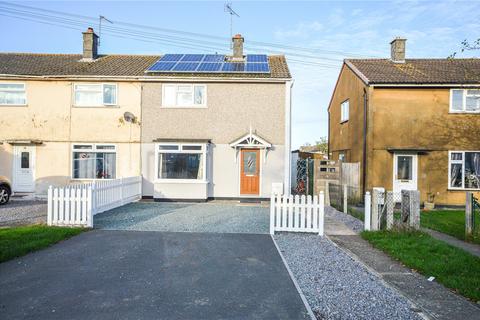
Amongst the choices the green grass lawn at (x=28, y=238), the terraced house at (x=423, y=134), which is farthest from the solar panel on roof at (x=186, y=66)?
the green grass lawn at (x=28, y=238)

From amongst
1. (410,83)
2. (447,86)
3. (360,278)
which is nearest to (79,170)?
(360,278)

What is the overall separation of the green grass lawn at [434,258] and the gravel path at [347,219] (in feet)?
3.70

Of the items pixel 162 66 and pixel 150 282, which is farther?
pixel 162 66

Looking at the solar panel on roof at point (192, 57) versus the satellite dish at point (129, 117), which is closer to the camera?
the satellite dish at point (129, 117)

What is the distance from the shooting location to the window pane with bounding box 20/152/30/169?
49.5ft

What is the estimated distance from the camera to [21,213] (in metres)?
10.9

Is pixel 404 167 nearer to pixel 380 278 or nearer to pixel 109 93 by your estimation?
pixel 380 278

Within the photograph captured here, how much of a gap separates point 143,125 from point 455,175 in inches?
607

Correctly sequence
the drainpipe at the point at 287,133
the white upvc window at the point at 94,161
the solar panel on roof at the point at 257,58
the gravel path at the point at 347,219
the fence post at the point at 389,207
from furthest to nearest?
the solar panel on roof at the point at 257,58 < the white upvc window at the point at 94,161 < the drainpipe at the point at 287,133 < the gravel path at the point at 347,219 < the fence post at the point at 389,207

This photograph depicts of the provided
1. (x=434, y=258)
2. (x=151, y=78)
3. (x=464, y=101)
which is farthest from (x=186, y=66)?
(x=464, y=101)

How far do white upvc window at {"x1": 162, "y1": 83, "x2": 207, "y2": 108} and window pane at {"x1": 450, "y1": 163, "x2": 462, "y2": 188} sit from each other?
1258 cm

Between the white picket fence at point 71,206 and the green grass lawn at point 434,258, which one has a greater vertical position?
the white picket fence at point 71,206

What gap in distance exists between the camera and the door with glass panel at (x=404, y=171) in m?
15.3

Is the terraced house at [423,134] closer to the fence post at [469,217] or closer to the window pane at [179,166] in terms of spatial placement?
the fence post at [469,217]
